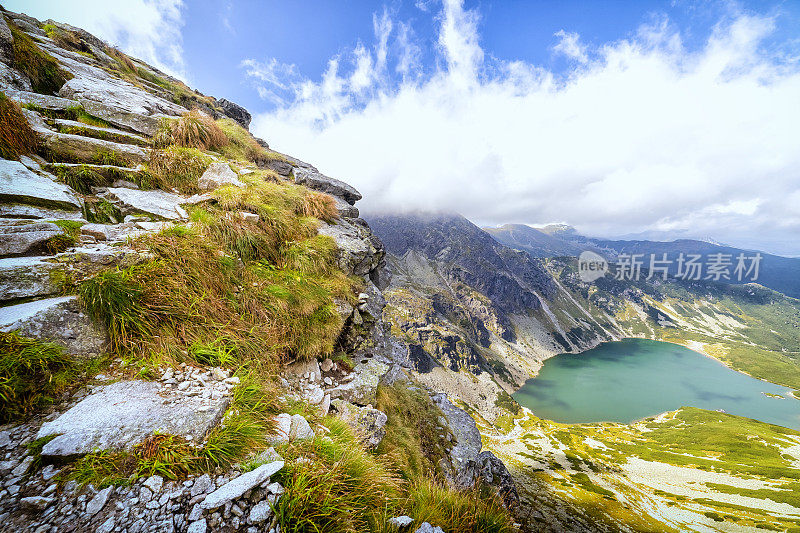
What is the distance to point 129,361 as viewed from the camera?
4.34 metres

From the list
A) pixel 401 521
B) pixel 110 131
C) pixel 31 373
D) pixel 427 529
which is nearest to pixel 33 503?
pixel 31 373

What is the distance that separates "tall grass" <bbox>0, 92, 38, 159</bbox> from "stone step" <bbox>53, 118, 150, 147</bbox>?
49.6 inches

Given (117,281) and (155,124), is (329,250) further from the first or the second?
(155,124)

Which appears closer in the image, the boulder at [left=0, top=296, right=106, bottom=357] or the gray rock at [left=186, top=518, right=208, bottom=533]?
the gray rock at [left=186, top=518, right=208, bottom=533]

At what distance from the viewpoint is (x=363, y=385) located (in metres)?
8.16

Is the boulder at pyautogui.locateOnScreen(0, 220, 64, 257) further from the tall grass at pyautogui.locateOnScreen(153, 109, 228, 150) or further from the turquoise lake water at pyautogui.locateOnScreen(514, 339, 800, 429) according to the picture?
the turquoise lake water at pyautogui.locateOnScreen(514, 339, 800, 429)

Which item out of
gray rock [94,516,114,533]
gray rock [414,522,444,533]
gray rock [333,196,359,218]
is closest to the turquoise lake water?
gray rock [333,196,359,218]

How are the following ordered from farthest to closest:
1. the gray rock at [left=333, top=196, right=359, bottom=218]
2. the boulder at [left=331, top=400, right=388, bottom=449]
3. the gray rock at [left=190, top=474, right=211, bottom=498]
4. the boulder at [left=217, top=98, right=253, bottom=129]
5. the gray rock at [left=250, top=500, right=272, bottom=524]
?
the boulder at [left=217, top=98, right=253, bottom=129]
the gray rock at [left=333, top=196, right=359, bottom=218]
the boulder at [left=331, top=400, right=388, bottom=449]
the gray rock at [left=190, top=474, right=211, bottom=498]
the gray rock at [left=250, top=500, right=272, bottom=524]

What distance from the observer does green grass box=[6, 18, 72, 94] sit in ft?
31.2

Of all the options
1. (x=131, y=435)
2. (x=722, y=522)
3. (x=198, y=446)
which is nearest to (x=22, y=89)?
(x=131, y=435)

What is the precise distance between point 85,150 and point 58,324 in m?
7.04

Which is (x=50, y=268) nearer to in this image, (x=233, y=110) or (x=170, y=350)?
(x=170, y=350)

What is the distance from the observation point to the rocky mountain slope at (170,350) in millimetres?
→ 3076

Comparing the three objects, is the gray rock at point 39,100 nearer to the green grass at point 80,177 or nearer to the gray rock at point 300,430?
the green grass at point 80,177
